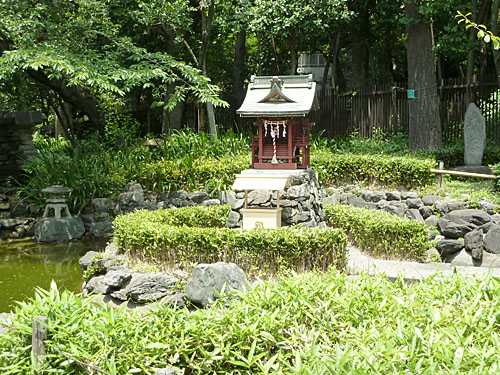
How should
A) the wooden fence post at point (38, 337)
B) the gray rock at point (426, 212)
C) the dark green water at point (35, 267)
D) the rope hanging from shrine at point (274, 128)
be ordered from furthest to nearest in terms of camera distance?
the gray rock at point (426, 212) → the rope hanging from shrine at point (274, 128) → the dark green water at point (35, 267) → the wooden fence post at point (38, 337)

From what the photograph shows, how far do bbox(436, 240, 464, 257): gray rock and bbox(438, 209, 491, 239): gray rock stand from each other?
393mm

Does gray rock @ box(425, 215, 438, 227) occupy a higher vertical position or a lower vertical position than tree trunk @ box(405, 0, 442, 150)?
lower

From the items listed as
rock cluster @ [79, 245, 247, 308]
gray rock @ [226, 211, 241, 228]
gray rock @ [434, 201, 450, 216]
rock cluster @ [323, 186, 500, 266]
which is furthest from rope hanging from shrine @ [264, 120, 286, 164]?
gray rock @ [434, 201, 450, 216]

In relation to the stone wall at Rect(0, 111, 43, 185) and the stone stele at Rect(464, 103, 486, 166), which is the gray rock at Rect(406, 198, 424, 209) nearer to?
the stone stele at Rect(464, 103, 486, 166)

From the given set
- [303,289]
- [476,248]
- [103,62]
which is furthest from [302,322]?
[103,62]

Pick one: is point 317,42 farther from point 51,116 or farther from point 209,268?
point 209,268

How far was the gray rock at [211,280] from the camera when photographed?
668 centimetres

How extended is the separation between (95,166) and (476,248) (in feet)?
30.9

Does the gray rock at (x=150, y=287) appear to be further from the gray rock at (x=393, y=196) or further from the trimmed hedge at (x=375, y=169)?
the trimmed hedge at (x=375, y=169)

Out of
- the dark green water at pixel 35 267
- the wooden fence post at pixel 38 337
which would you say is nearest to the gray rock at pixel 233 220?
Answer: the dark green water at pixel 35 267

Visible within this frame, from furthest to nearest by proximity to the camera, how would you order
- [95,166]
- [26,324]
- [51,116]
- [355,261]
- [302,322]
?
[51,116], [95,166], [355,261], [302,322], [26,324]

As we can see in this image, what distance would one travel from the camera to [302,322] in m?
4.39

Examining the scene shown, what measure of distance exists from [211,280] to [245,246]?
4.24ft

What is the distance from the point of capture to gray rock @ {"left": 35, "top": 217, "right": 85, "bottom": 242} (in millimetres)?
12438
